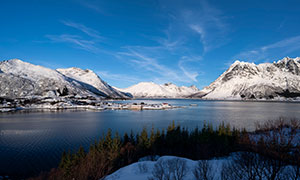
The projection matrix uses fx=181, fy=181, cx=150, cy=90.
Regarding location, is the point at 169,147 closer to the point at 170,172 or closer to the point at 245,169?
the point at 170,172

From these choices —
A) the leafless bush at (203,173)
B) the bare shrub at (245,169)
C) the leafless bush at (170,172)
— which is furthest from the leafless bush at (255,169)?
the leafless bush at (170,172)

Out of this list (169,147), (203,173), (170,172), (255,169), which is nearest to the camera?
(255,169)

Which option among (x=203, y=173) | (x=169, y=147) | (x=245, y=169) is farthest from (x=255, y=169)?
(x=169, y=147)

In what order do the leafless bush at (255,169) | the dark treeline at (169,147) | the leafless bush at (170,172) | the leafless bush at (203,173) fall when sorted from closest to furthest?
the leafless bush at (255,169)
the leafless bush at (203,173)
the leafless bush at (170,172)
the dark treeline at (169,147)

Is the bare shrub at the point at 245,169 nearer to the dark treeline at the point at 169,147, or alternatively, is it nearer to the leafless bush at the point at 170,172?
the leafless bush at the point at 170,172

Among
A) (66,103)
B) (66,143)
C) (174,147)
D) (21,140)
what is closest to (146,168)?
(174,147)

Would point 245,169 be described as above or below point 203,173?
above

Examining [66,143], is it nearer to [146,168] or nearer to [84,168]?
[84,168]

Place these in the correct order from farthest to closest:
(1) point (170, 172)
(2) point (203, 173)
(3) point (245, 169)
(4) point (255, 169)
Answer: (1) point (170, 172) < (2) point (203, 173) < (4) point (255, 169) < (3) point (245, 169)

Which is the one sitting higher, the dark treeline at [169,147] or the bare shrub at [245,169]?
the bare shrub at [245,169]

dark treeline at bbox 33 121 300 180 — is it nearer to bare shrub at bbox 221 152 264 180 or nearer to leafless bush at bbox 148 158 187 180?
leafless bush at bbox 148 158 187 180

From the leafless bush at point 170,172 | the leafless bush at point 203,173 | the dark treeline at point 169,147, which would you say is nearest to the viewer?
the leafless bush at point 203,173

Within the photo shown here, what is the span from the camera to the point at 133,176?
46.3 ft

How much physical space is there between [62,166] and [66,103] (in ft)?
443
